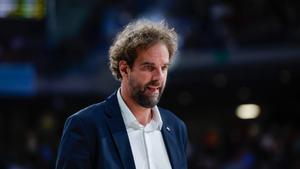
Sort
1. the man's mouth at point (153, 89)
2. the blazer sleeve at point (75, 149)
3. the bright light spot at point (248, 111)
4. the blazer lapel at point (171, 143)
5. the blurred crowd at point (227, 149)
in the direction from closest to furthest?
the blazer sleeve at point (75, 149) < the man's mouth at point (153, 89) < the blazer lapel at point (171, 143) < the blurred crowd at point (227, 149) < the bright light spot at point (248, 111)

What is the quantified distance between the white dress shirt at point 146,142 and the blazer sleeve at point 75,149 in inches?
8.2

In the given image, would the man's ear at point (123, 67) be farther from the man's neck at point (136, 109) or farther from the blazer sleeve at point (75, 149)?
the blazer sleeve at point (75, 149)

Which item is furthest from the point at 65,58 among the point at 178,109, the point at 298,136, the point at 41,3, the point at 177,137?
the point at 177,137

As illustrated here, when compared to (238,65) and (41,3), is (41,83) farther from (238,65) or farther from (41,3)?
(238,65)

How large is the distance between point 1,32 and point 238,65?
4589 mm

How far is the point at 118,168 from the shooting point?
2975mm

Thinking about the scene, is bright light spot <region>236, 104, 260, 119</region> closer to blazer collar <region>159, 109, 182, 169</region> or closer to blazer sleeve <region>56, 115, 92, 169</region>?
blazer collar <region>159, 109, 182, 169</region>

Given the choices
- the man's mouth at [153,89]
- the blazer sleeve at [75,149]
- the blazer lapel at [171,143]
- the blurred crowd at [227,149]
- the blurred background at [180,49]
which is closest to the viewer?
the blazer sleeve at [75,149]

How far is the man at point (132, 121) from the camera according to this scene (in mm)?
2961

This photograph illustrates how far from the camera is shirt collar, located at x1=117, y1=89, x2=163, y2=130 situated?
10.2ft

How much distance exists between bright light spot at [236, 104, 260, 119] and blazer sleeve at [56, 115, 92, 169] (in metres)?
16.8

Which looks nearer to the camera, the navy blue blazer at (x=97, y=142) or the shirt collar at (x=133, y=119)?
the navy blue blazer at (x=97, y=142)

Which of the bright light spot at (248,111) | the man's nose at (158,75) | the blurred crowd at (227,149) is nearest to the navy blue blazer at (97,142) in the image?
the man's nose at (158,75)

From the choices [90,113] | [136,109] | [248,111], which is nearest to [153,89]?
[136,109]
